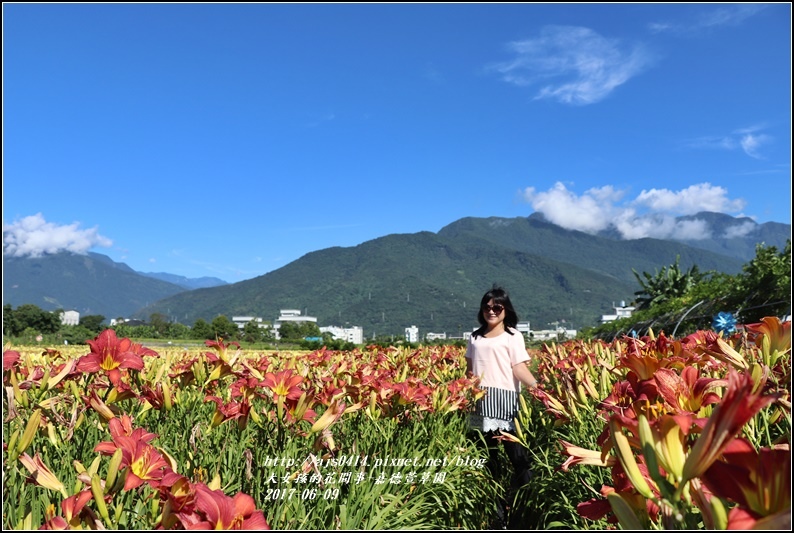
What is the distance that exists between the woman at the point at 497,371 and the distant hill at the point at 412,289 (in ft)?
272

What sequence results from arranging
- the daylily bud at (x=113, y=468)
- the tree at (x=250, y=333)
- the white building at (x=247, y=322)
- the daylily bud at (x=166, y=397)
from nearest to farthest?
1. the daylily bud at (x=113, y=468)
2. the daylily bud at (x=166, y=397)
3. the tree at (x=250, y=333)
4. the white building at (x=247, y=322)

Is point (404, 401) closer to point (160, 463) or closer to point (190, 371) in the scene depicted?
point (190, 371)

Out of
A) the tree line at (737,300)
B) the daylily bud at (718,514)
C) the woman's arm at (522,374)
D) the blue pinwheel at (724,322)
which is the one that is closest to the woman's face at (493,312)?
the woman's arm at (522,374)

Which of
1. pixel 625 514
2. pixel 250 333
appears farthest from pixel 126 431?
pixel 250 333

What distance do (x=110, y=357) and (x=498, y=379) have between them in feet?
7.59

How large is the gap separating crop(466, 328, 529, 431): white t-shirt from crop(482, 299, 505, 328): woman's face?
0.33ft

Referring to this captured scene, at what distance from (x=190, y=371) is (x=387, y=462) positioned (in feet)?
3.04

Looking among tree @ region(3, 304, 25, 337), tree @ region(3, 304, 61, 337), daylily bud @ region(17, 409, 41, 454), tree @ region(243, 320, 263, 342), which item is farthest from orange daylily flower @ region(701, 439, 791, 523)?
tree @ region(3, 304, 61, 337)

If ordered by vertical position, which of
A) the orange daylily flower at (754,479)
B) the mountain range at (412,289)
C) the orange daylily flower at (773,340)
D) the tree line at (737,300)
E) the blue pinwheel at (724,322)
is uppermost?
the mountain range at (412,289)

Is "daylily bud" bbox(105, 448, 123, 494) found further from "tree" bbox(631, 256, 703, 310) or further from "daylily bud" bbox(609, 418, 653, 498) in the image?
"tree" bbox(631, 256, 703, 310)

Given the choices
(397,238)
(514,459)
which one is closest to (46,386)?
(514,459)

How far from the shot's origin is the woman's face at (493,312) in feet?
11.6

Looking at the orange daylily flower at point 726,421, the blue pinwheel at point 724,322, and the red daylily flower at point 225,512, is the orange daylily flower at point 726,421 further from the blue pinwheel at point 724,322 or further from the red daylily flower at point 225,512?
the blue pinwheel at point 724,322

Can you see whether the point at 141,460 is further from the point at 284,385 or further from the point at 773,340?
the point at 773,340
